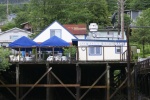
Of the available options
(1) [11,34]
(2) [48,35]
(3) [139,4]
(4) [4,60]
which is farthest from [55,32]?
(3) [139,4]

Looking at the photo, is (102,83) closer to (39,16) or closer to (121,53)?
(121,53)

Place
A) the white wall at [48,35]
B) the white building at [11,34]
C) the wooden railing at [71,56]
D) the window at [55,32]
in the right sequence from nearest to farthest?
the wooden railing at [71,56]
the white wall at [48,35]
the window at [55,32]
the white building at [11,34]

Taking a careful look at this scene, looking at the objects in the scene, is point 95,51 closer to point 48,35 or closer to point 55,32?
point 55,32

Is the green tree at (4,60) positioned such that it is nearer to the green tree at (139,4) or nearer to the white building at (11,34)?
the white building at (11,34)

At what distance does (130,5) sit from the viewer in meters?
118

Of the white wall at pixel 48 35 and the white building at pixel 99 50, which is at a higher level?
the white wall at pixel 48 35

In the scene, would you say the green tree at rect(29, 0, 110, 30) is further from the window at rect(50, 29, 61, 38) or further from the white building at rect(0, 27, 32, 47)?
the window at rect(50, 29, 61, 38)

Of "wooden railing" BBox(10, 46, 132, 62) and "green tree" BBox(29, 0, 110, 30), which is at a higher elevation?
"green tree" BBox(29, 0, 110, 30)

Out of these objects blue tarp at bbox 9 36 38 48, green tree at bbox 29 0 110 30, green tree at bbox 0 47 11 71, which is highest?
green tree at bbox 29 0 110 30

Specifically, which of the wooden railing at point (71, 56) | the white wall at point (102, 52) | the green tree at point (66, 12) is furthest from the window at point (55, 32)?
the green tree at point (66, 12)

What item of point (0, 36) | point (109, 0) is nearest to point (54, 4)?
point (0, 36)

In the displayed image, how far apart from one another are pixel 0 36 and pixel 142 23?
27489 millimetres

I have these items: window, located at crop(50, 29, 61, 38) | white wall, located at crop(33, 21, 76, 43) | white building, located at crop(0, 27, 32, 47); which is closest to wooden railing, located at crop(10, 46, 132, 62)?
white wall, located at crop(33, 21, 76, 43)

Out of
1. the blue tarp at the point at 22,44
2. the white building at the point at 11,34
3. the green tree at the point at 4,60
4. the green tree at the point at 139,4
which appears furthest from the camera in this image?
the green tree at the point at 139,4
